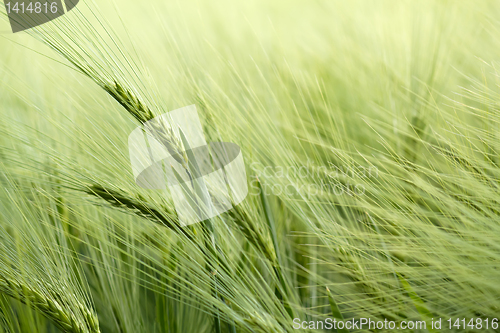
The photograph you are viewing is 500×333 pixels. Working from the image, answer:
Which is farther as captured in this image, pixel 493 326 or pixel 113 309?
pixel 113 309

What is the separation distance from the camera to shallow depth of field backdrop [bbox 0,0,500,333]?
32cm

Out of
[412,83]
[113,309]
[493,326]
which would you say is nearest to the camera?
[493,326]

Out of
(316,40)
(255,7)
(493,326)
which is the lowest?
(493,326)

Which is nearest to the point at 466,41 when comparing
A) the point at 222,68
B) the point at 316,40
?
the point at 316,40

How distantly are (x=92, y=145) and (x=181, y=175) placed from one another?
0.12 m

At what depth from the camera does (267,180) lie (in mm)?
412

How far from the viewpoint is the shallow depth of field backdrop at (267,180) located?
0.32 metres

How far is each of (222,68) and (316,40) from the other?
0.21 m

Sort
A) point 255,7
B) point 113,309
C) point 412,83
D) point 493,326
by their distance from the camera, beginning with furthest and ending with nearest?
point 255,7 → point 412,83 → point 113,309 → point 493,326

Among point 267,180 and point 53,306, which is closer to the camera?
point 53,306

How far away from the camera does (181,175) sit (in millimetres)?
318

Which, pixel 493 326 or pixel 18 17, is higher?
pixel 18 17

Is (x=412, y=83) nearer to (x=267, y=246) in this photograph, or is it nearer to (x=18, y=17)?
(x=267, y=246)

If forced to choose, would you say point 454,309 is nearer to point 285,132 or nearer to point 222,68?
point 285,132
